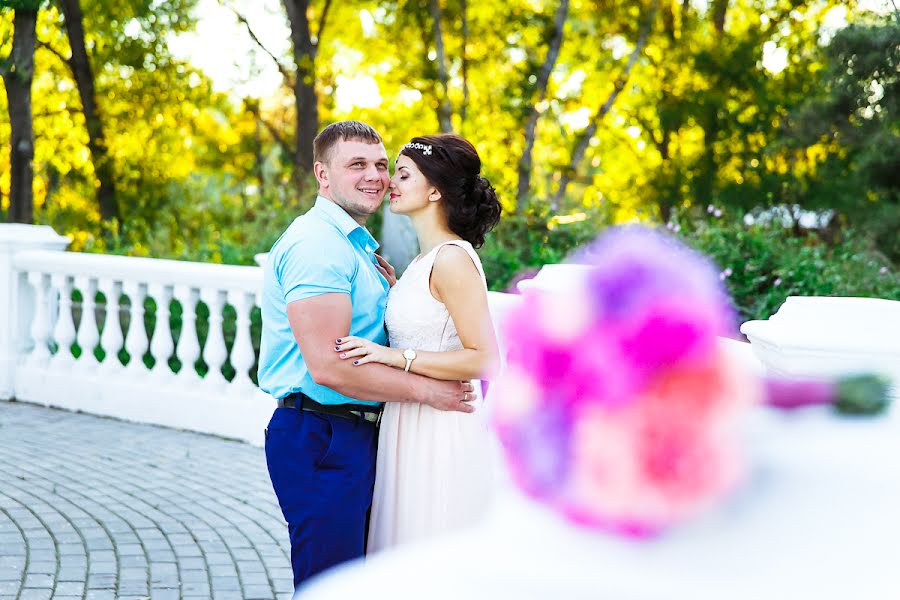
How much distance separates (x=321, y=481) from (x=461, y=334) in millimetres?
614

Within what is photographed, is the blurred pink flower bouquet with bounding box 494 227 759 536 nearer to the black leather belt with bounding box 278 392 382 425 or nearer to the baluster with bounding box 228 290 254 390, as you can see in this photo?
the black leather belt with bounding box 278 392 382 425

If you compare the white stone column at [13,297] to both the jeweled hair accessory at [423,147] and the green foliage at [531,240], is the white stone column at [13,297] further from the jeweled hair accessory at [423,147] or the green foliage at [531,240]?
the jeweled hair accessory at [423,147]

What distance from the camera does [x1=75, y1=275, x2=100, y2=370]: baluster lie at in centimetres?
815

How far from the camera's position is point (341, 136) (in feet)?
11.0

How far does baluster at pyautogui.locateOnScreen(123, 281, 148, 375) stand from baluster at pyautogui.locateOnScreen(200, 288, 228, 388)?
65cm

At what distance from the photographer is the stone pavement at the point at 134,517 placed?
455 centimetres

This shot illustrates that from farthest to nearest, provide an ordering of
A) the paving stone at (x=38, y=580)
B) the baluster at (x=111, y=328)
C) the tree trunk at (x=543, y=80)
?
the tree trunk at (x=543, y=80)
the baluster at (x=111, y=328)
the paving stone at (x=38, y=580)

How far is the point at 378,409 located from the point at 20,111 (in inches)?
561

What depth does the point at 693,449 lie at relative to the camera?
1231 mm

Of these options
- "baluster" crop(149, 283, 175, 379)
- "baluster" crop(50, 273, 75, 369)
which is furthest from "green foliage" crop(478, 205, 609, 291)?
"baluster" crop(50, 273, 75, 369)

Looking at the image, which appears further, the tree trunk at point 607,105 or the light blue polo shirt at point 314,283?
the tree trunk at point 607,105

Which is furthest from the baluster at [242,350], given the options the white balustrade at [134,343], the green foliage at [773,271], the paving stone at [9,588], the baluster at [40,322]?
the green foliage at [773,271]

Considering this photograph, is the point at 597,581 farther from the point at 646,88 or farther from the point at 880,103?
the point at 646,88

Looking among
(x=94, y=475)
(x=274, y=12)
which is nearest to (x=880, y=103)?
(x=274, y=12)
